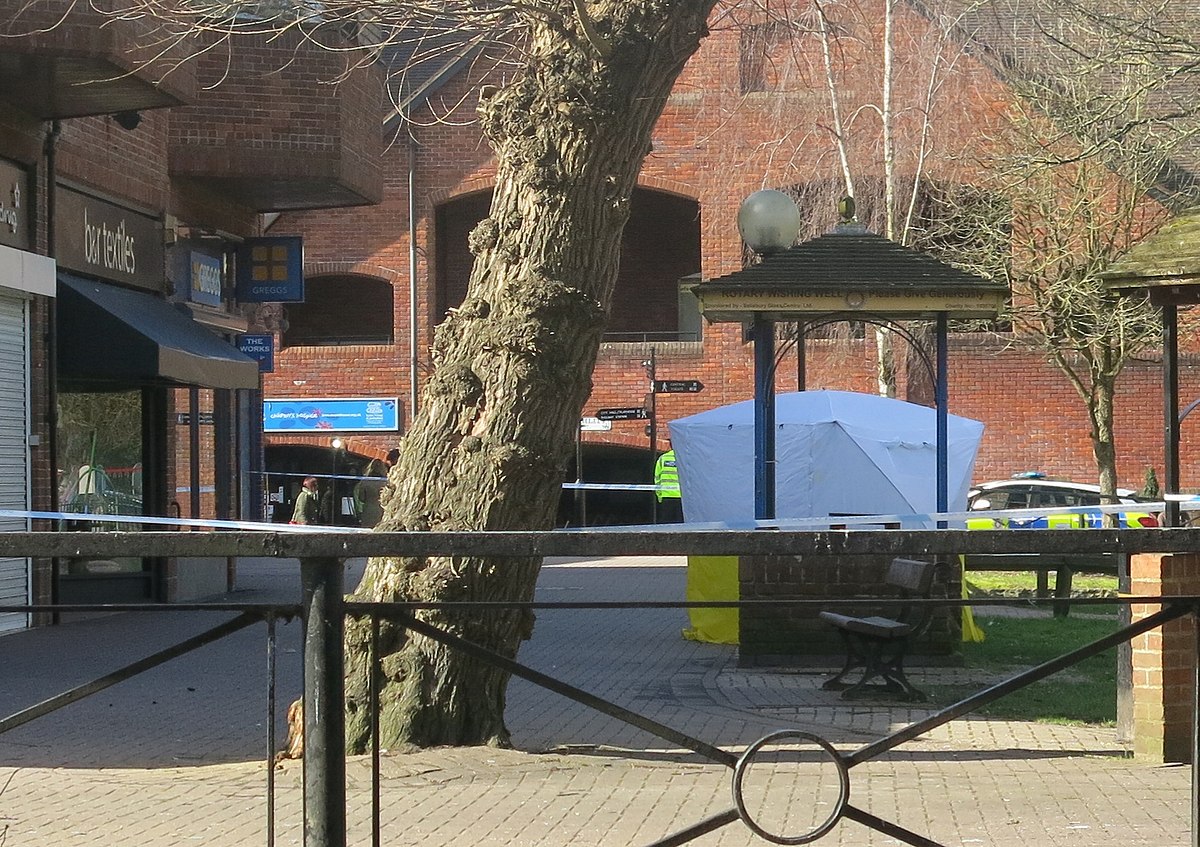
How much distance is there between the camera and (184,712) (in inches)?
378

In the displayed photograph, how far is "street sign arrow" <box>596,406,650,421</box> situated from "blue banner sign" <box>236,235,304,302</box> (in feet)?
37.9

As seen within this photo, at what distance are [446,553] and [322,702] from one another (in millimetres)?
475

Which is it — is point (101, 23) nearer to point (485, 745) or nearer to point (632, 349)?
point (485, 745)

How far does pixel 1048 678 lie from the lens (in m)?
10.6

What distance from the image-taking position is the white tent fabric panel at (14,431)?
13.8 meters

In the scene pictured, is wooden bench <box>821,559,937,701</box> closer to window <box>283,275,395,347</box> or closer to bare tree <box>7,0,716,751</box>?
bare tree <box>7,0,716,751</box>

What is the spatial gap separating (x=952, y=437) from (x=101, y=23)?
971 cm

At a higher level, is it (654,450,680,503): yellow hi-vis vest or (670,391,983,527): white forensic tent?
(670,391,983,527): white forensic tent

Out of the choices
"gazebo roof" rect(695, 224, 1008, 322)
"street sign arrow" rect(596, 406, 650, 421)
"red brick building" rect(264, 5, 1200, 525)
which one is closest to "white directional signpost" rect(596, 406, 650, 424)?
"street sign arrow" rect(596, 406, 650, 421)

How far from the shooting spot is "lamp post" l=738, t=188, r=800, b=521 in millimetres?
12656

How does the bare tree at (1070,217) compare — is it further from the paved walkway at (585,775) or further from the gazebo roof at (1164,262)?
the paved walkway at (585,775)

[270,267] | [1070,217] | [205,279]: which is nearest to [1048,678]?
[205,279]

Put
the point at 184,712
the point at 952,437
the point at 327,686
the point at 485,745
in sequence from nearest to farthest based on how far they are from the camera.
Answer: the point at 327,686 → the point at 485,745 → the point at 184,712 → the point at 952,437

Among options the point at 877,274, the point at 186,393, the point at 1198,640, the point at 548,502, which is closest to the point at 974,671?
the point at 877,274
